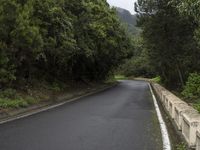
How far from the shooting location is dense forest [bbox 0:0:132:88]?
66.6 ft

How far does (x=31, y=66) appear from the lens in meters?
26.6

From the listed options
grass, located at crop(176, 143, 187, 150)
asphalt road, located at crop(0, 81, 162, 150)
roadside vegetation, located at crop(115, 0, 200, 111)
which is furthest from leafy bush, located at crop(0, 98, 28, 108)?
roadside vegetation, located at crop(115, 0, 200, 111)

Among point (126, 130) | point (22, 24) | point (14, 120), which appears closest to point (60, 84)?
point (22, 24)

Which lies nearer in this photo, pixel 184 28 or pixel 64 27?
pixel 64 27

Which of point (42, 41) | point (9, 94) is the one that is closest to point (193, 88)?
point (42, 41)

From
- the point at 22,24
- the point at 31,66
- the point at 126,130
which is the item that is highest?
the point at 22,24

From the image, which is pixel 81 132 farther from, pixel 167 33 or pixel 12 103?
pixel 167 33

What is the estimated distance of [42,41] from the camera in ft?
72.6

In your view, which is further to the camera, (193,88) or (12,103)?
(193,88)

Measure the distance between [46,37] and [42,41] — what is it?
3.37 metres

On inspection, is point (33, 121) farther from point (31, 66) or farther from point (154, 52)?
point (154, 52)

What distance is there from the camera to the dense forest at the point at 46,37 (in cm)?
2031

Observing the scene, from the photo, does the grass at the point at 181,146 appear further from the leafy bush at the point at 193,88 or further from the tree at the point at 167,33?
the tree at the point at 167,33

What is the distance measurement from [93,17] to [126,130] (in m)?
24.7
